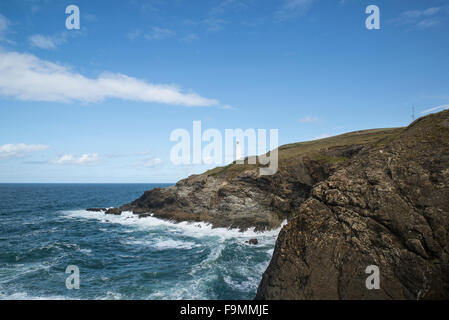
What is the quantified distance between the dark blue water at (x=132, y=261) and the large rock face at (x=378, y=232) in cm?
685

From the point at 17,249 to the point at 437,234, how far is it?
52.1 meters

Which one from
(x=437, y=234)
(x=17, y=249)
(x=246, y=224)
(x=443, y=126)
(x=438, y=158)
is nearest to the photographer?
(x=437, y=234)

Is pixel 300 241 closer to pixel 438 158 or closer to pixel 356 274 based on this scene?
pixel 356 274

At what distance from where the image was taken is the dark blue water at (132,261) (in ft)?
83.1

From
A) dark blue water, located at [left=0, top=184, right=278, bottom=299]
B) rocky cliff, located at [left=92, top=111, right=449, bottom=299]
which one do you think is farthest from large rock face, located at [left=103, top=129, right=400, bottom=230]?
rocky cliff, located at [left=92, top=111, right=449, bottom=299]

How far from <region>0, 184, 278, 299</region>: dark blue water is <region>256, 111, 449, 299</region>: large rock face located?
6.85 meters

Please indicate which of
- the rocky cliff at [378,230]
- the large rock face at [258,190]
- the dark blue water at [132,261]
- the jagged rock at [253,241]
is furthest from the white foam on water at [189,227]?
the rocky cliff at [378,230]

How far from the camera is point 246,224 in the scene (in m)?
52.2

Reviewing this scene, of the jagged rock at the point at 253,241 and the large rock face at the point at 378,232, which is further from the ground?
the large rock face at the point at 378,232

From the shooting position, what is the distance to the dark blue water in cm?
2534

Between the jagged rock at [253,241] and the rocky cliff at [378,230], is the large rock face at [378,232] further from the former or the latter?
the jagged rock at [253,241]

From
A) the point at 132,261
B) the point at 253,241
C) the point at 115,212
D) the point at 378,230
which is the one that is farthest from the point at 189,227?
the point at 378,230

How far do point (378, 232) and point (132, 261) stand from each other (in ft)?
97.6

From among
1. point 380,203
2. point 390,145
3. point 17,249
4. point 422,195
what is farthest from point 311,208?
point 17,249
